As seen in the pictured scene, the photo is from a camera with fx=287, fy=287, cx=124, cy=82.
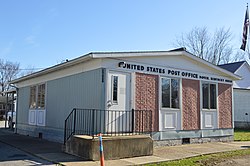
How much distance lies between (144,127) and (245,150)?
4012mm

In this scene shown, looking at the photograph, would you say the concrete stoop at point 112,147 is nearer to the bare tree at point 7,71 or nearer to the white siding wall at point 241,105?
the white siding wall at point 241,105

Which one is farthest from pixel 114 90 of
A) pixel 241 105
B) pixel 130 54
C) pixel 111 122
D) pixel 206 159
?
pixel 241 105

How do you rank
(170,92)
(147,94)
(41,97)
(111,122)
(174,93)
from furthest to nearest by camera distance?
(41,97) → (174,93) → (170,92) → (147,94) → (111,122)

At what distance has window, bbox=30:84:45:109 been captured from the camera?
15.0m

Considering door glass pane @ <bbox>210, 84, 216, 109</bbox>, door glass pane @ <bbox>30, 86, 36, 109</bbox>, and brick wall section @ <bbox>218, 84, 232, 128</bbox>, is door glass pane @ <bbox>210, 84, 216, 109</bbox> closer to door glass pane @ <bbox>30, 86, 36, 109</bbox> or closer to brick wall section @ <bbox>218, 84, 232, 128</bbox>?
brick wall section @ <bbox>218, 84, 232, 128</bbox>

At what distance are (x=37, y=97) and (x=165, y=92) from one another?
7.32 meters

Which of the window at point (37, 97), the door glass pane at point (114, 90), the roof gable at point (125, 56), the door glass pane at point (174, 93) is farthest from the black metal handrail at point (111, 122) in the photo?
the window at point (37, 97)

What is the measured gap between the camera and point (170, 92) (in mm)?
12250

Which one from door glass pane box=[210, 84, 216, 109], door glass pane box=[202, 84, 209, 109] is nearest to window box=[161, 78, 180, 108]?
door glass pane box=[202, 84, 209, 109]

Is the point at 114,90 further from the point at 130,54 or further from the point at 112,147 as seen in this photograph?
the point at 112,147

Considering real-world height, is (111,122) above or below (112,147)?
above

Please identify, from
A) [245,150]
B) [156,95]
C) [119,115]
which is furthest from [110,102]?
[245,150]

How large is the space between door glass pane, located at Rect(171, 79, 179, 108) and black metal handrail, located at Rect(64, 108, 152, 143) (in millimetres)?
1532

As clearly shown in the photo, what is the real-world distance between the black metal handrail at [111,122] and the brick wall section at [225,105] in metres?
4.79
